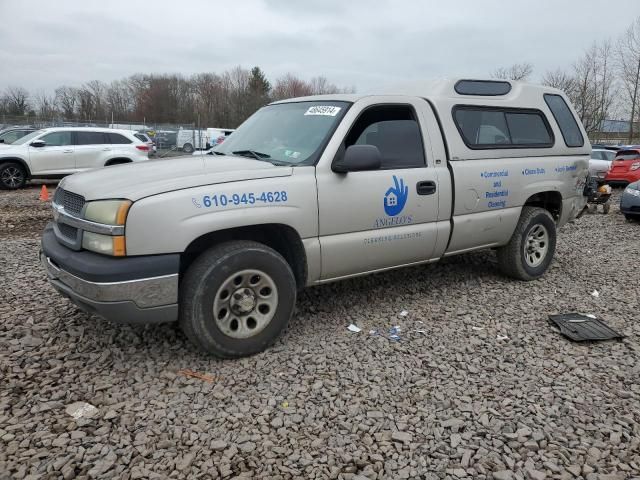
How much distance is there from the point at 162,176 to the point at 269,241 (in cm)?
93

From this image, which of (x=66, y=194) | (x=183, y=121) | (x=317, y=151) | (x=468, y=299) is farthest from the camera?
(x=183, y=121)

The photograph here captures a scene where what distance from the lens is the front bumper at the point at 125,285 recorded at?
9.75 ft

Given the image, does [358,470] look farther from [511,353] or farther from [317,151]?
[317,151]

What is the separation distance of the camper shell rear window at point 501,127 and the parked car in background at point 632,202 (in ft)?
18.3

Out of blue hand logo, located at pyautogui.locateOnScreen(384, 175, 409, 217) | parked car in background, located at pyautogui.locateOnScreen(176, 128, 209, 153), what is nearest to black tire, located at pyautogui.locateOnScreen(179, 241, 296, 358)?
blue hand logo, located at pyautogui.locateOnScreen(384, 175, 409, 217)

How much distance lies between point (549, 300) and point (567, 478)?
2.72m

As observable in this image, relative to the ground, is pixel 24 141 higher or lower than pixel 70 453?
higher

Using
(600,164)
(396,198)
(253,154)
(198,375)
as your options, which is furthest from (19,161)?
(600,164)

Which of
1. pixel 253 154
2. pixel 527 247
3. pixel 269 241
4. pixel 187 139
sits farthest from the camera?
pixel 187 139

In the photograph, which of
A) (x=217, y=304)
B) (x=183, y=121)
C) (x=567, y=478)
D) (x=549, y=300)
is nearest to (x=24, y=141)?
(x=217, y=304)

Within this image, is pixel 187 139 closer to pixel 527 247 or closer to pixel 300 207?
pixel 527 247

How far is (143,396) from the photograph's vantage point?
3051mm

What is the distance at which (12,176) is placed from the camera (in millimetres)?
13203

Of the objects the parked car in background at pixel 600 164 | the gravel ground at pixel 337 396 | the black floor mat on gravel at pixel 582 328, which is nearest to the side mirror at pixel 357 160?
the gravel ground at pixel 337 396
